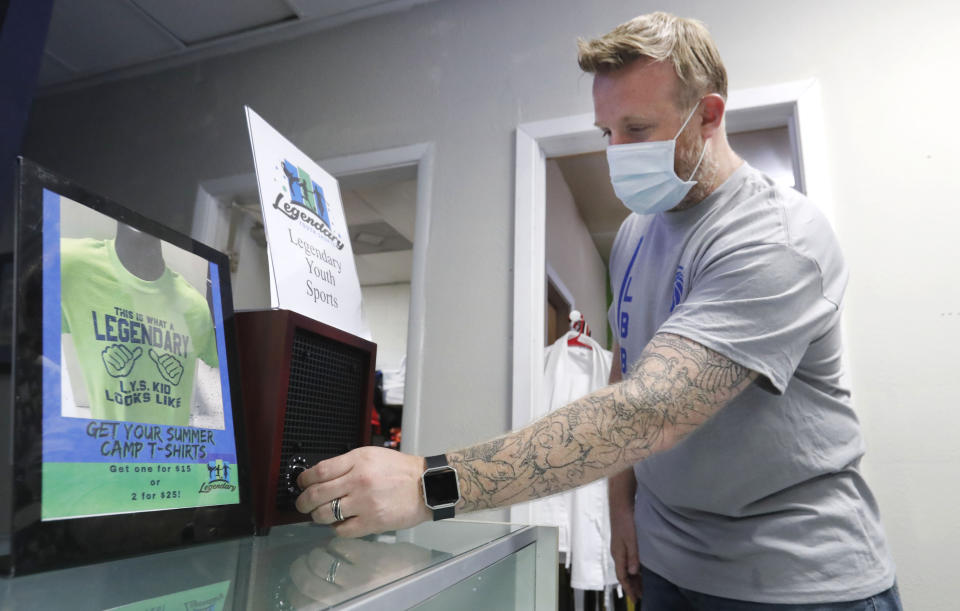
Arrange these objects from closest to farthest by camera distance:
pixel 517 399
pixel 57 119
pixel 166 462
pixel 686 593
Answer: pixel 166 462
pixel 686 593
pixel 517 399
pixel 57 119

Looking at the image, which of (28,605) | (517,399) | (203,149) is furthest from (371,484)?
(203,149)

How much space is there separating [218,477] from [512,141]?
1.77m

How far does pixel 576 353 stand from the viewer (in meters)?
2.61

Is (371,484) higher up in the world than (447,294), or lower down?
lower down

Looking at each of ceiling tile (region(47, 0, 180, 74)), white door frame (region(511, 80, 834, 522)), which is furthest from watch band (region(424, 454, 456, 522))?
ceiling tile (region(47, 0, 180, 74))

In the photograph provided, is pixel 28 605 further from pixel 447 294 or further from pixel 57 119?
pixel 57 119

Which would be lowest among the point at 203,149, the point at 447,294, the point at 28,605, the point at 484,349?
the point at 28,605

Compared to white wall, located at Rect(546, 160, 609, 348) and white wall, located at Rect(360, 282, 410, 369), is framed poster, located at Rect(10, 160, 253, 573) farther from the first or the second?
white wall, located at Rect(360, 282, 410, 369)

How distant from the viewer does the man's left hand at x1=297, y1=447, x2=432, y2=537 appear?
0.63 meters

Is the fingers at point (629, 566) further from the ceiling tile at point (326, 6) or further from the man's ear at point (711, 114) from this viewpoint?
the ceiling tile at point (326, 6)

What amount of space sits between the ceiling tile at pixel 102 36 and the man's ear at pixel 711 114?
Result: 8.19 ft

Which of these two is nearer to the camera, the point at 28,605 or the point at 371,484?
the point at 28,605

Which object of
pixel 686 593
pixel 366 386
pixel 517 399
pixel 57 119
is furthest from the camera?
pixel 57 119

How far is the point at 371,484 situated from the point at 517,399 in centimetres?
130
